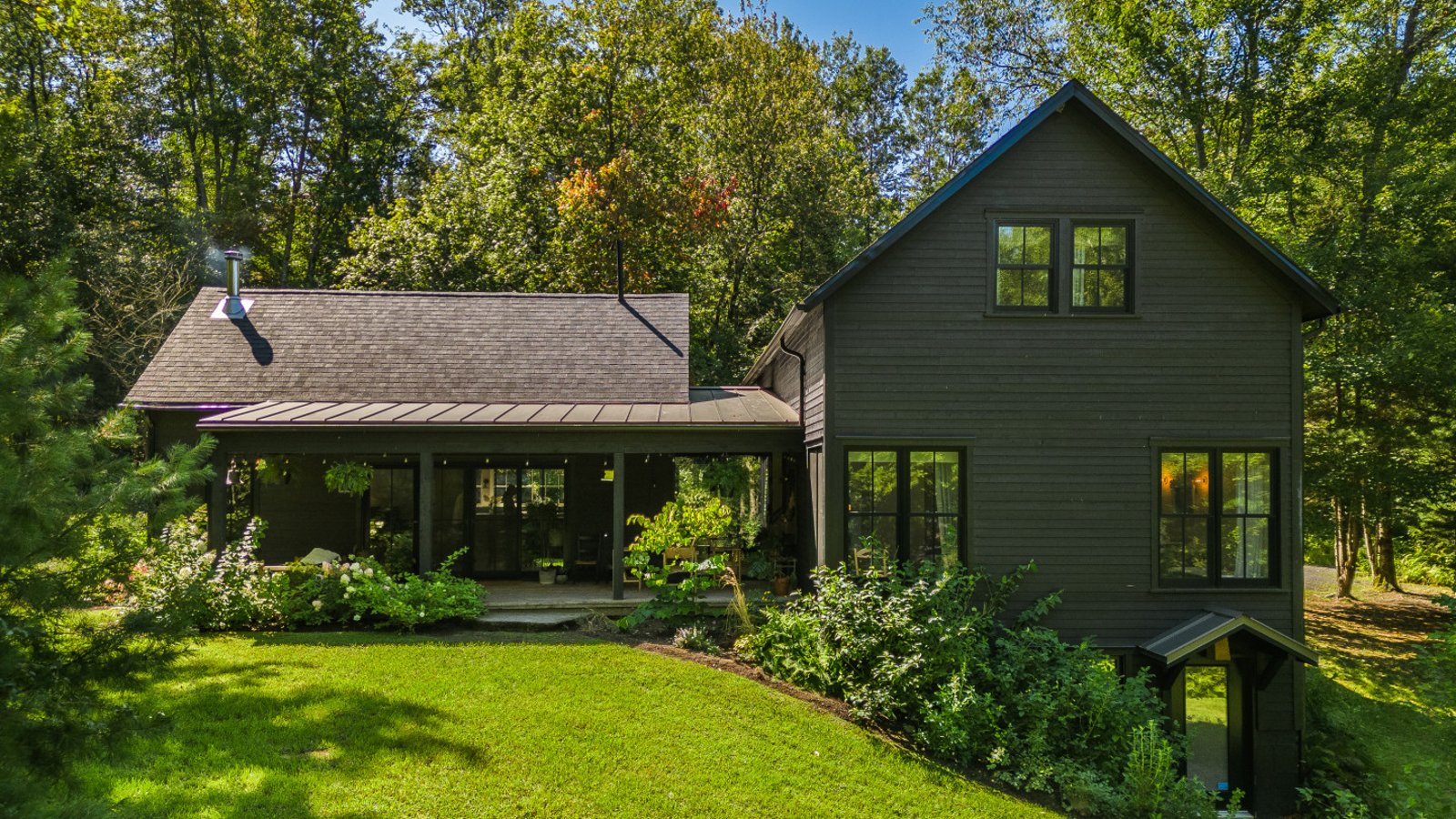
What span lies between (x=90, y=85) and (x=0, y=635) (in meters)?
28.5

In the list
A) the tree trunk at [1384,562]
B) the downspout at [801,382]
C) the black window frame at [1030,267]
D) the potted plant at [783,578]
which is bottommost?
the tree trunk at [1384,562]

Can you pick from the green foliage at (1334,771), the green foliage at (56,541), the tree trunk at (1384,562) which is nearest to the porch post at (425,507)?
the green foliage at (56,541)

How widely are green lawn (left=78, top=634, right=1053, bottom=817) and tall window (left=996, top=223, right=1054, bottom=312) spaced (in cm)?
576

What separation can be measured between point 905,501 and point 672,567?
3.37 metres

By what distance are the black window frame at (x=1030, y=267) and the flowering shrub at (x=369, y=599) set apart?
311 inches

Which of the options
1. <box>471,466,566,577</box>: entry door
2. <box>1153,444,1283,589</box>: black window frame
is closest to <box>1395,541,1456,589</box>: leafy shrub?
<box>1153,444,1283,589</box>: black window frame

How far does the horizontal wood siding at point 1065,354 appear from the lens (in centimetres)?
1020

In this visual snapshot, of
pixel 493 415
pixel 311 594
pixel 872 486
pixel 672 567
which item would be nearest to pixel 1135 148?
pixel 872 486

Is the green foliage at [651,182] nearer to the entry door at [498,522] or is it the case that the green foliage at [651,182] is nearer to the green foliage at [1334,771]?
the entry door at [498,522]

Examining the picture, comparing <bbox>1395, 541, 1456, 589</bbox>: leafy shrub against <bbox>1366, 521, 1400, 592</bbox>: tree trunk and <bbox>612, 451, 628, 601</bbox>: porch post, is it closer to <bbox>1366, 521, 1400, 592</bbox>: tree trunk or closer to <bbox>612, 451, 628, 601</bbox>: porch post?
<bbox>1366, 521, 1400, 592</bbox>: tree trunk

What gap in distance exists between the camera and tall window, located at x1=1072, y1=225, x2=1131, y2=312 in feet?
34.0

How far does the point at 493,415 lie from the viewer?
11.8 m

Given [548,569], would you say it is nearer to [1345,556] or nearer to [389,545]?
[389,545]

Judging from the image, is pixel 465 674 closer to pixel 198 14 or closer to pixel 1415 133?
pixel 1415 133
